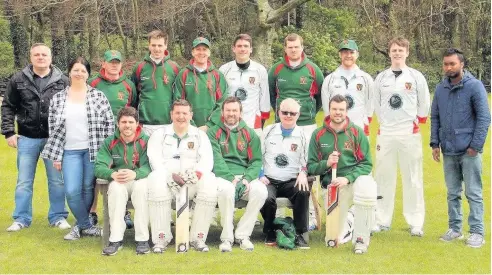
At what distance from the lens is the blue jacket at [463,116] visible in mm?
6363

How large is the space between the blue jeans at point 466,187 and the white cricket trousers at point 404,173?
0.41 meters

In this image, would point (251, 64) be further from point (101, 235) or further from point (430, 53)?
point (430, 53)

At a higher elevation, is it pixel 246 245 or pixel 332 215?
pixel 332 215

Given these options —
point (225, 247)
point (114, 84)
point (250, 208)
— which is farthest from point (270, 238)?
point (114, 84)

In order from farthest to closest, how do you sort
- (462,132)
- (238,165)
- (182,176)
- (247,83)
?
(247,83) < (238,165) < (462,132) < (182,176)

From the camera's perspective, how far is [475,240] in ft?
A: 21.3

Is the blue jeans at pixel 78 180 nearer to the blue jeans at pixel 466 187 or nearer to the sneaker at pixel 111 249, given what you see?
the sneaker at pixel 111 249

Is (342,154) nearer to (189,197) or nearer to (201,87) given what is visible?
(189,197)

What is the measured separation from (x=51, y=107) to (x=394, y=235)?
3.45 m

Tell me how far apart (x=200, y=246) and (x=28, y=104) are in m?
2.22

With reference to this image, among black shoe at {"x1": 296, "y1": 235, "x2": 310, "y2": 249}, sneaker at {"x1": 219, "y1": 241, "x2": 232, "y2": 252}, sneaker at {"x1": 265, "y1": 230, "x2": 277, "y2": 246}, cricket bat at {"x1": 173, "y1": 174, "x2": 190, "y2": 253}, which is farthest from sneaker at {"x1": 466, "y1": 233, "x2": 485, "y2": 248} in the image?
cricket bat at {"x1": 173, "y1": 174, "x2": 190, "y2": 253}

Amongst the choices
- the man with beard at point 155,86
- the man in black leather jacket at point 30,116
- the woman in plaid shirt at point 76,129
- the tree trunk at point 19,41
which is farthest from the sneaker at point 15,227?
the tree trunk at point 19,41

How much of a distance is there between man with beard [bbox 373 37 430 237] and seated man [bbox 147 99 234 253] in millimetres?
1716

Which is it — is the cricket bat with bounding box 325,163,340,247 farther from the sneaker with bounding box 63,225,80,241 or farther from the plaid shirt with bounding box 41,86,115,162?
the sneaker with bounding box 63,225,80,241
